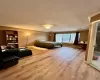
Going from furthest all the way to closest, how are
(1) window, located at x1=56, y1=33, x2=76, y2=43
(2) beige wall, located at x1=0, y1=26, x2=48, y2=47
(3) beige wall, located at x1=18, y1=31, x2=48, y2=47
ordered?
(1) window, located at x1=56, y1=33, x2=76, y2=43 < (3) beige wall, located at x1=18, y1=31, x2=48, y2=47 < (2) beige wall, located at x1=0, y1=26, x2=48, y2=47

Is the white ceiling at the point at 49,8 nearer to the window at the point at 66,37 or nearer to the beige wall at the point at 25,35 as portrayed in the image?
the beige wall at the point at 25,35

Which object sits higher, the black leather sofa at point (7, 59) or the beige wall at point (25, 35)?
the beige wall at point (25, 35)

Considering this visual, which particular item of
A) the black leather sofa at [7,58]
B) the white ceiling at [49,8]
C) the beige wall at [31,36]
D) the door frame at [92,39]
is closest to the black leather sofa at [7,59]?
the black leather sofa at [7,58]

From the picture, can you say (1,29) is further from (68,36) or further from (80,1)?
(68,36)

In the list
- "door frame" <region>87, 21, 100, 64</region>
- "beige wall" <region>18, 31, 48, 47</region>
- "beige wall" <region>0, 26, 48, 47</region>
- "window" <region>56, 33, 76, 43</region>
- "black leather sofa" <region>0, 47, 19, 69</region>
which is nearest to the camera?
"black leather sofa" <region>0, 47, 19, 69</region>

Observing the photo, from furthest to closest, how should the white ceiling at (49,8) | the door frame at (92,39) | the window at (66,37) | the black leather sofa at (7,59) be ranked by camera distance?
the window at (66,37) → the door frame at (92,39) → the black leather sofa at (7,59) → the white ceiling at (49,8)

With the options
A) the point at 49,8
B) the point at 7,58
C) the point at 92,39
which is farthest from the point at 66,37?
the point at 7,58

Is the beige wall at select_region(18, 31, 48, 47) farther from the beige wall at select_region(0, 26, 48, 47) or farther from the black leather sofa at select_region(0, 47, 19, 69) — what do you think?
the black leather sofa at select_region(0, 47, 19, 69)

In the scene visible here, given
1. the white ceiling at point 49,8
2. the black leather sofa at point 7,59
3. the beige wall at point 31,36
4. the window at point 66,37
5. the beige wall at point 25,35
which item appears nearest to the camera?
the white ceiling at point 49,8

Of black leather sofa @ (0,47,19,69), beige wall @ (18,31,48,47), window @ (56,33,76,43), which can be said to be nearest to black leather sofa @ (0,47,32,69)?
black leather sofa @ (0,47,19,69)

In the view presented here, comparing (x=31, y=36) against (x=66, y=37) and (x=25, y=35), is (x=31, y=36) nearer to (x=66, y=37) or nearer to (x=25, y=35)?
(x=25, y=35)

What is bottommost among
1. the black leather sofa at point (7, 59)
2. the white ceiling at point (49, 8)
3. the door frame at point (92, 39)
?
the black leather sofa at point (7, 59)

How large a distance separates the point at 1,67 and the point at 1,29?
408 centimetres

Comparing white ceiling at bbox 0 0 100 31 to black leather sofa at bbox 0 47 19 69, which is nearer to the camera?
white ceiling at bbox 0 0 100 31
